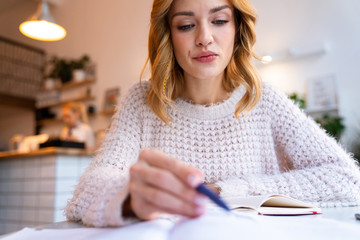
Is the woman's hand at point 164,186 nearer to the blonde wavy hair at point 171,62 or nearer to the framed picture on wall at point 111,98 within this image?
the blonde wavy hair at point 171,62

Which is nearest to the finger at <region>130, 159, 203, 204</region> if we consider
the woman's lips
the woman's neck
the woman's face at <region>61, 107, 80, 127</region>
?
the woman's lips

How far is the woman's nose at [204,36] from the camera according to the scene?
2.85 feet

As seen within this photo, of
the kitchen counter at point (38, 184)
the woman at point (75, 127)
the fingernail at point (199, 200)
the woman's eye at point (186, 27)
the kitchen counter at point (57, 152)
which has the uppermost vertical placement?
the woman's eye at point (186, 27)

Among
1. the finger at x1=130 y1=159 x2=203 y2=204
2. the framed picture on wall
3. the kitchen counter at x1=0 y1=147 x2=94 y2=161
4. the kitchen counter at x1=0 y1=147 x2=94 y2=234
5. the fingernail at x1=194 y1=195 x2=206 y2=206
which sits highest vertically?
the framed picture on wall

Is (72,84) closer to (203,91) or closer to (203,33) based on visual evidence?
(203,91)

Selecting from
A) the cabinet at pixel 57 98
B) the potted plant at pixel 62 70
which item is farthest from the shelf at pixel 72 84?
the potted plant at pixel 62 70

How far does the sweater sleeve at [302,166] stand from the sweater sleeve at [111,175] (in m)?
0.30

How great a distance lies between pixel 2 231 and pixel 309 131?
3565 mm

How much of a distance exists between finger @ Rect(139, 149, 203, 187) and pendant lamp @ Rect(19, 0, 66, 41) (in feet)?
10.6

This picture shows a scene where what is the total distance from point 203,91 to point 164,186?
2.36 feet

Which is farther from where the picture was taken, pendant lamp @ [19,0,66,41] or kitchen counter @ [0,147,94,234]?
pendant lamp @ [19,0,66,41]

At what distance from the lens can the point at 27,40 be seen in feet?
21.1

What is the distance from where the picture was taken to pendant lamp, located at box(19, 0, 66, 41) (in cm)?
315

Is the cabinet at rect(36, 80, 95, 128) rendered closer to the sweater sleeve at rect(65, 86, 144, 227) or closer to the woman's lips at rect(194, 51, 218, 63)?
the sweater sleeve at rect(65, 86, 144, 227)
